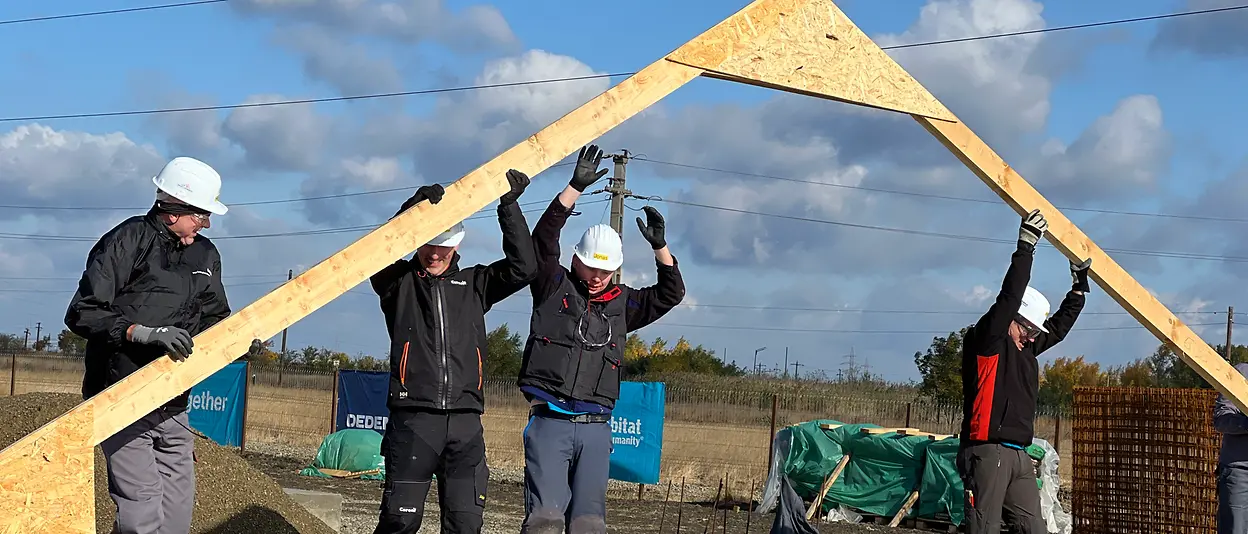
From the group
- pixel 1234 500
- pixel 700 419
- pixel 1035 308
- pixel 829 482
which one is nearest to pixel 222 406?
pixel 700 419

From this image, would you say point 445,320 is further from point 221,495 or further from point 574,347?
point 221,495

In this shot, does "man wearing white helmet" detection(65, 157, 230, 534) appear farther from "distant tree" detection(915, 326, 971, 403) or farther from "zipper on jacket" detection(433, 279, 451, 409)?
"distant tree" detection(915, 326, 971, 403)

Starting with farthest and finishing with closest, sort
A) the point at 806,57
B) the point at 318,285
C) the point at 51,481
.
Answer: the point at 806,57 < the point at 318,285 < the point at 51,481

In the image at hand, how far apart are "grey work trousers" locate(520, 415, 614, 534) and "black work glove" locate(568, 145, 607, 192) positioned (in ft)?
3.96

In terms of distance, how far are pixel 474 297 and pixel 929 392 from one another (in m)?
28.2

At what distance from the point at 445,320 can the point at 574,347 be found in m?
0.71

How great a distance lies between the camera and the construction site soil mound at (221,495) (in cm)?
A: 808

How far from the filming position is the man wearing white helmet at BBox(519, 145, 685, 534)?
5988 mm

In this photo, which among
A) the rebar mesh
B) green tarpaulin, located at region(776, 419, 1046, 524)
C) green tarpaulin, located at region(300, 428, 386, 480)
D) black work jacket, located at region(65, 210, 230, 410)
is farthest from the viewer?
green tarpaulin, located at region(300, 428, 386, 480)

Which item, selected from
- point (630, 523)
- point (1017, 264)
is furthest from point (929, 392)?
point (1017, 264)

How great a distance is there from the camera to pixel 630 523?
1355cm

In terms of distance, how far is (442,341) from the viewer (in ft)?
19.0

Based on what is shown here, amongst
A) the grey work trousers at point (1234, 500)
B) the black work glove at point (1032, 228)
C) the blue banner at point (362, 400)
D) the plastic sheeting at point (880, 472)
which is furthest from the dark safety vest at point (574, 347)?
the blue banner at point (362, 400)

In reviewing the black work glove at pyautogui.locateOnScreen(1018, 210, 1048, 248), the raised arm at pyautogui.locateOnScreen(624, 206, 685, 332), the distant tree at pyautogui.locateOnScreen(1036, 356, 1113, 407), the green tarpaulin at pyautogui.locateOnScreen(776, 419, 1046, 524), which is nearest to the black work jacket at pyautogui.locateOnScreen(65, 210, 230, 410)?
the raised arm at pyautogui.locateOnScreen(624, 206, 685, 332)
